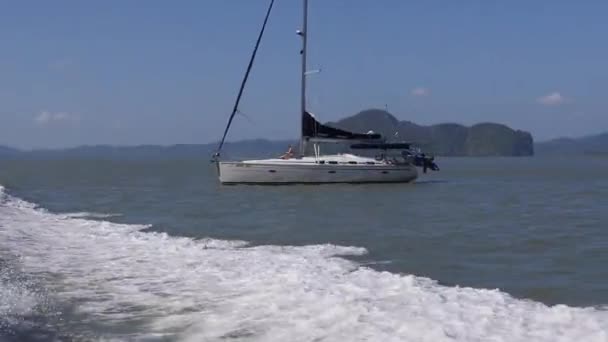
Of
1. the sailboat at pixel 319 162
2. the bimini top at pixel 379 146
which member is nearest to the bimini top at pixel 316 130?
the sailboat at pixel 319 162

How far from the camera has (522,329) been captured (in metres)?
8.40

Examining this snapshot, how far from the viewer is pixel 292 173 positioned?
3800 centimetres

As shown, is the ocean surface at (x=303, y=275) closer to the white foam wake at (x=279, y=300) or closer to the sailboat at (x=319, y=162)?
the white foam wake at (x=279, y=300)

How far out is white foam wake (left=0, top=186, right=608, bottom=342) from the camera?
827 cm

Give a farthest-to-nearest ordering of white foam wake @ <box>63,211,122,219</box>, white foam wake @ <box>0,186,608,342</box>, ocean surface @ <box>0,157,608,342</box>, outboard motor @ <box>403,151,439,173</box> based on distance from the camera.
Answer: outboard motor @ <box>403,151,439,173</box> → white foam wake @ <box>63,211,122,219</box> → ocean surface @ <box>0,157,608,342</box> → white foam wake @ <box>0,186,608,342</box>

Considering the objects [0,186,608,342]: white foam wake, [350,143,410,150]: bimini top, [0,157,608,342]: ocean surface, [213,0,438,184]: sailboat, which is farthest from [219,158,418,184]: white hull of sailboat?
[0,186,608,342]: white foam wake

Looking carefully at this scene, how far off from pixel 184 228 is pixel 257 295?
35.7 ft

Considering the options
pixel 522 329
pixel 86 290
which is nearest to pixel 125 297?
pixel 86 290

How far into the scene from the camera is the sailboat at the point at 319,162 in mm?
38156

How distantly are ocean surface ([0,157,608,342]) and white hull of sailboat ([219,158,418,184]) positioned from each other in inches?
470

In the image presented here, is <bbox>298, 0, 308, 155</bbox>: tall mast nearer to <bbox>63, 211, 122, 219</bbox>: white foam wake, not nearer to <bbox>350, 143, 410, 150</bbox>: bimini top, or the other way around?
<bbox>350, 143, 410, 150</bbox>: bimini top

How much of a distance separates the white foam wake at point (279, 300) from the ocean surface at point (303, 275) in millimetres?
26

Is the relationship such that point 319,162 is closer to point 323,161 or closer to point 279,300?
point 323,161

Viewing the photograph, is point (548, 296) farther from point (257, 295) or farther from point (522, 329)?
point (257, 295)
